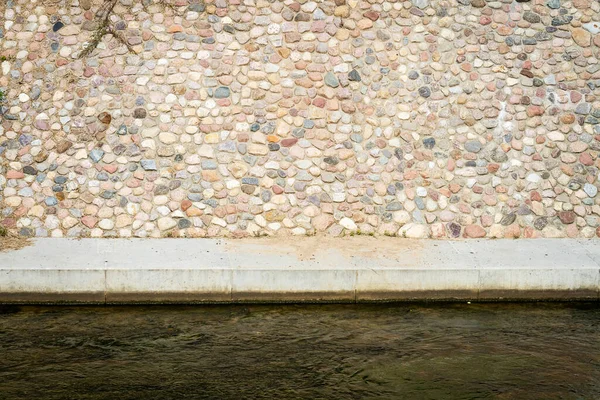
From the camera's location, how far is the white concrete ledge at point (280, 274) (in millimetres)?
9508

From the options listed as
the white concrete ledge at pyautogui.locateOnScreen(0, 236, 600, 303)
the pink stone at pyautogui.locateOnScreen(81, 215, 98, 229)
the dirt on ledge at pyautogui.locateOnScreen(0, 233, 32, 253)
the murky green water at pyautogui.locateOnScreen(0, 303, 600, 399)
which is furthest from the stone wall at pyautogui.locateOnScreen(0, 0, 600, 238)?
the murky green water at pyautogui.locateOnScreen(0, 303, 600, 399)

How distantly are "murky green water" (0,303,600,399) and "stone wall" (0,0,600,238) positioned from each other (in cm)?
191

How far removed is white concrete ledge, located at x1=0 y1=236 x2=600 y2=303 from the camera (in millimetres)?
9508

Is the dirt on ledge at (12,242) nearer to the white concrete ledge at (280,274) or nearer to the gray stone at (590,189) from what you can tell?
the white concrete ledge at (280,274)

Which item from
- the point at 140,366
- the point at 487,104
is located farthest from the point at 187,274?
the point at 487,104

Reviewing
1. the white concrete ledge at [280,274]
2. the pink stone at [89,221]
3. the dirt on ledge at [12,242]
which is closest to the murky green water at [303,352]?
the white concrete ledge at [280,274]

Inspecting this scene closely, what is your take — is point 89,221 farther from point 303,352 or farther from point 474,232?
point 474,232

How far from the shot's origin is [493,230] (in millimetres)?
11453

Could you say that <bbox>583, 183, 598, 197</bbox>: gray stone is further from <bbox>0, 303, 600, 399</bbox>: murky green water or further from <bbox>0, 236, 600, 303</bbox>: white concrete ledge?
<bbox>0, 303, 600, 399</bbox>: murky green water

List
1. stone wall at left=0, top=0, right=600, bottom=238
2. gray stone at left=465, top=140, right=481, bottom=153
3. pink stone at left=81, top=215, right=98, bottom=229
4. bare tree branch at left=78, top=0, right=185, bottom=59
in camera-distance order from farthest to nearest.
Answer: gray stone at left=465, top=140, right=481, bottom=153
bare tree branch at left=78, top=0, right=185, bottom=59
stone wall at left=0, top=0, right=600, bottom=238
pink stone at left=81, top=215, right=98, bottom=229

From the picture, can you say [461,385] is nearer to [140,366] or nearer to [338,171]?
[140,366]

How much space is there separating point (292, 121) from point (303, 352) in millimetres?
3719

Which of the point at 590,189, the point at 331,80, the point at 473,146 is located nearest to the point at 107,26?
the point at 331,80

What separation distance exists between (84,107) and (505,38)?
16.7 feet
